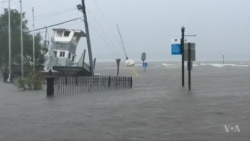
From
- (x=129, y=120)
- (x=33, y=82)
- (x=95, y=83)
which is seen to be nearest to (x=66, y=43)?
(x=95, y=83)

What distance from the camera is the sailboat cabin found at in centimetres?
6056

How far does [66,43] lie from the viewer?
61125 mm

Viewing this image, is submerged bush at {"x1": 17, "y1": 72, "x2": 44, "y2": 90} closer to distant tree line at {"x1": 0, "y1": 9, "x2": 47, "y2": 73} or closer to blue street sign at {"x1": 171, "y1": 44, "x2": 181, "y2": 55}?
blue street sign at {"x1": 171, "y1": 44, "x2": 181, "y2": 55}

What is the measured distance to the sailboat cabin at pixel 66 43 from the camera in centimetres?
6056

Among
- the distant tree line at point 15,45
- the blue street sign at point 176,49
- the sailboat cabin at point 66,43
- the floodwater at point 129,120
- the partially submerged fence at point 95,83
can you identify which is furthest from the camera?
the distant tree line at point 15,45

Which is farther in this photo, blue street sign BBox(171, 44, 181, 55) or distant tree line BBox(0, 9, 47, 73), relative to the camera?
distant tree line BBox(0, 9, 47, 73)

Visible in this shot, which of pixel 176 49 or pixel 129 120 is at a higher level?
pixel 176 49

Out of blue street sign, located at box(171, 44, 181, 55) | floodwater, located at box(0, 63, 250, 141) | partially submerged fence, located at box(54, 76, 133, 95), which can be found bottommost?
floodwater, located at box(0, 63, 250, 141)

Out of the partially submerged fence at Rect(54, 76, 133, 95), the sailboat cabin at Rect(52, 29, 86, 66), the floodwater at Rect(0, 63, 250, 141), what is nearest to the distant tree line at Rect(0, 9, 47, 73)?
the sailboat cabin at Rect(52, 29, 86, 66)

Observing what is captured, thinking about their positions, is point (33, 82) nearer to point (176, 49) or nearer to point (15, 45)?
point (176, 49)

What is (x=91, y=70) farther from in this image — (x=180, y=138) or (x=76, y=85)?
(x=180, y=138)
